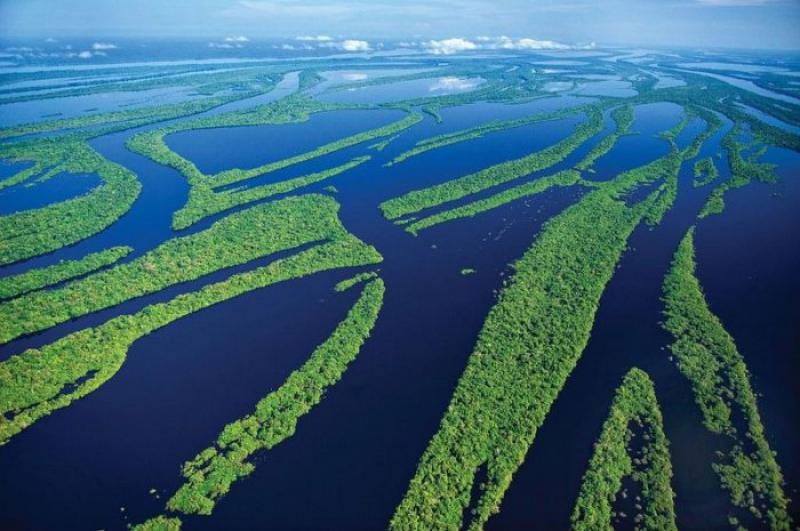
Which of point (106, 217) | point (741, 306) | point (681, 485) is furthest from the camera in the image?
point (106, 217)

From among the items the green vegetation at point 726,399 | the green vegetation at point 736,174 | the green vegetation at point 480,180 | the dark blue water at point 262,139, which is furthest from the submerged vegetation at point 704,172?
the dark blue water at point 262,139

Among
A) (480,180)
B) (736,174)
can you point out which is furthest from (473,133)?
(736,174)

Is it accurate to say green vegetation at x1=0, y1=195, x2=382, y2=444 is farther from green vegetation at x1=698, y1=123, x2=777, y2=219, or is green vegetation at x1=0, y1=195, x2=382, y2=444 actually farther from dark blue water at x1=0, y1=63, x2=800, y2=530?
green vegetation at x1=698, y1=123, x2=777, y2=219

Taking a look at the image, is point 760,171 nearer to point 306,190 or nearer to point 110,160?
point 306,190

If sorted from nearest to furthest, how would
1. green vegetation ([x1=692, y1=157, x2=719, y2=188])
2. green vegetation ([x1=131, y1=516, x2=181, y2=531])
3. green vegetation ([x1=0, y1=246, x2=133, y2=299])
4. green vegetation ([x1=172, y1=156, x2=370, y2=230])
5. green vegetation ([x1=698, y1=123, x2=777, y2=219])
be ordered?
green vegetation ([x1=131, y1=516, x2=181, y2=531]), green vegetation ([x1=0, y1=246, x2=133, y2=299]), green vegetation ([x1=172, y1=156, x2=370, y2=230]), green vegetation ([x1=698, y1=123, x2=777, y2=219]), green vegetation ([x1=692, y1=157, x2=719, y2=188])

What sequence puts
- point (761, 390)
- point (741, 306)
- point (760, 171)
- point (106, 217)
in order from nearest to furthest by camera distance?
point (761, 390)
point (741, 306)
point (106, 217)
point (760, 171)

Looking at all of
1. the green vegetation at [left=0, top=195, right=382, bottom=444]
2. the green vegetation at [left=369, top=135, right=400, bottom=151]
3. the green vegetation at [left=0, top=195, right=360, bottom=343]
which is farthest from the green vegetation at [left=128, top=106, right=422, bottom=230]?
the green vegetation at [left=0, top=195, right=382, bottom=444]

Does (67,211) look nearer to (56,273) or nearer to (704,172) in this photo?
(56,273)

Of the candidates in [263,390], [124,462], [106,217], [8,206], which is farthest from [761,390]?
[8,206]
